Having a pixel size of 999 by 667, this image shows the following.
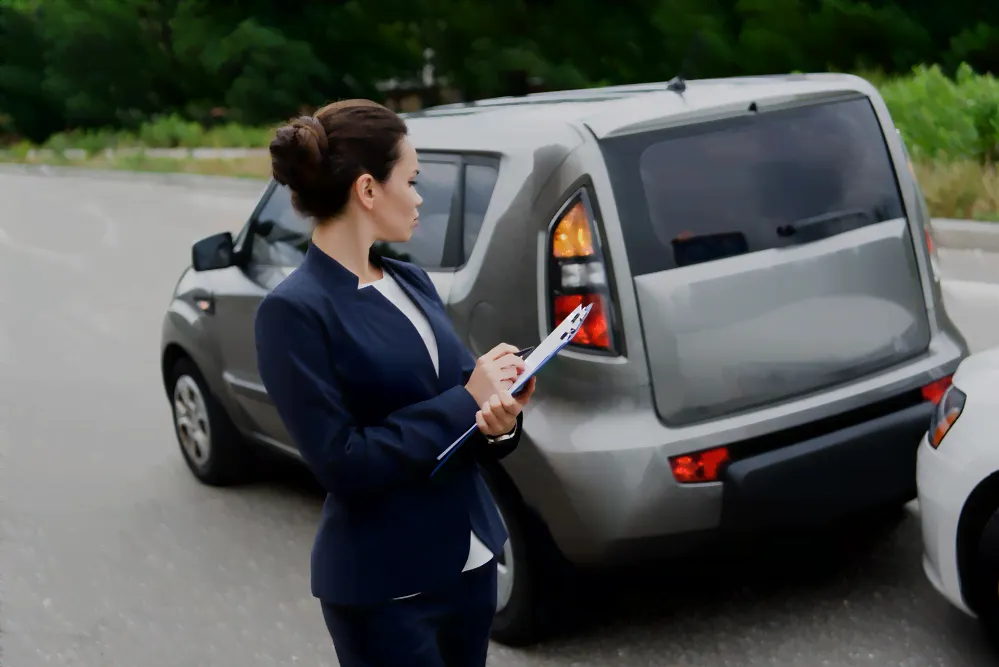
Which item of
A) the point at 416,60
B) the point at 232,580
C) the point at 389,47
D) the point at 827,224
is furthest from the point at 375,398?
the point at 389,47

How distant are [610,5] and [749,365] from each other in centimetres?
2986

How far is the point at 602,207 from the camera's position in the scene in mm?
3906

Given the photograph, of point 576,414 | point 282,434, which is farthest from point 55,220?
point 576,414

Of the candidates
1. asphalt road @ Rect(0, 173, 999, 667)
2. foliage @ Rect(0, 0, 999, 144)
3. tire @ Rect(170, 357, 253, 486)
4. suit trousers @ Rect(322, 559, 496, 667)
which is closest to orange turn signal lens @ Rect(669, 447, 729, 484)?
asphalt road @ Rect(0, 173, 999, 667)

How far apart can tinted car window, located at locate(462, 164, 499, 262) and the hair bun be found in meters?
1.85

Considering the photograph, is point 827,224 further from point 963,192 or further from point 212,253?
point 963,192

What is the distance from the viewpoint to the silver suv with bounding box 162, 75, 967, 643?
388 cm

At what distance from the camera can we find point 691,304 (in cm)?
391

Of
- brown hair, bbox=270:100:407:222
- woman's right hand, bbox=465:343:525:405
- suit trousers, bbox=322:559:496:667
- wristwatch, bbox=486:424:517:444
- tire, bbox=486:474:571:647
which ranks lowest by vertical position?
tire, bbox=486:474:571:647

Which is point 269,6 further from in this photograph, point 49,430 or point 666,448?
point 666,448

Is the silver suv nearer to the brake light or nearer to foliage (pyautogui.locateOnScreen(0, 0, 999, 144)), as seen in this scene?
the brake light

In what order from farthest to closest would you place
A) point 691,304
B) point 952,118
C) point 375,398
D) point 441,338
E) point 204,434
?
point 952,118 < point 204,434 < point 691,304 < point 441,338 < point 375,398

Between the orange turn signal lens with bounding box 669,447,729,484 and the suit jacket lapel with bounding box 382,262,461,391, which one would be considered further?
the orange turn signal lens with bounding box 669,447,729,484

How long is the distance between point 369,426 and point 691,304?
1660 millimetres
